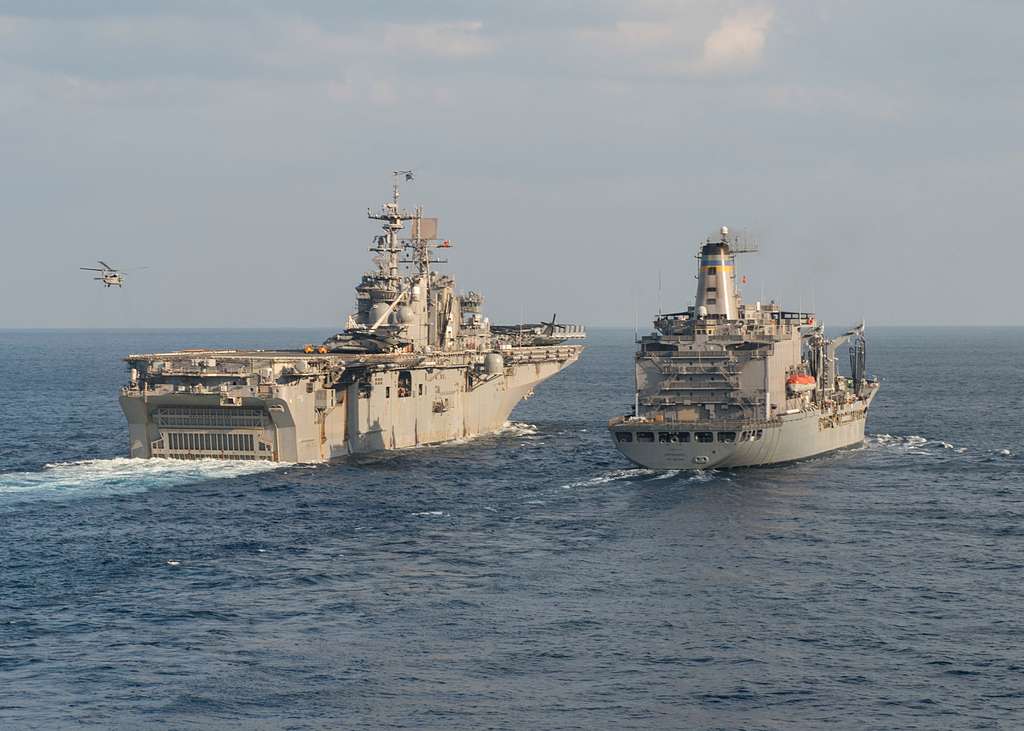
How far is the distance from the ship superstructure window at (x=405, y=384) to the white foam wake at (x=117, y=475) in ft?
32.8

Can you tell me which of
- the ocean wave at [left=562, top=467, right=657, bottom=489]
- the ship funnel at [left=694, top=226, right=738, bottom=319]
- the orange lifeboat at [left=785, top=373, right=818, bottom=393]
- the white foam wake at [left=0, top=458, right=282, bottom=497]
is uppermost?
the ship funnel at [left=694, top=226, right=738, bottom=319]

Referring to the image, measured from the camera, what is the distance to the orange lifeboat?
6244 centimetres

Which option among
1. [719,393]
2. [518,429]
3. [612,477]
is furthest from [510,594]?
[518,429]

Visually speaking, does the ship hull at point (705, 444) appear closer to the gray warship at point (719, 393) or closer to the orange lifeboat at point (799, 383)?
the gray warship at point (719, 393)

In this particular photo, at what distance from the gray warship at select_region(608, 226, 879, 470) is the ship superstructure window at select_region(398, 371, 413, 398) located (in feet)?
42.5

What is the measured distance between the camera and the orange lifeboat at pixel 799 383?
205 ft

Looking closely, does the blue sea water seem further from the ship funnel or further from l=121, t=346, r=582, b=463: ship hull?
the ship funnel

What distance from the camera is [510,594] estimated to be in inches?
1441

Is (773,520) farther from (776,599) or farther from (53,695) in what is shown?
(53,695)

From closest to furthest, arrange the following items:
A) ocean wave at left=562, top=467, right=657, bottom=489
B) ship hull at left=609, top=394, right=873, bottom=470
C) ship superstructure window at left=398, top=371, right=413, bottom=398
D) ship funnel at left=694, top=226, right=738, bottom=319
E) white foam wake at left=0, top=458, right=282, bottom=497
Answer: white foam wake at left=0, top=458, right=282, bottom=497
ocean wave at left=562, top=467, right=657, bottom=489
ship hull at left=609, top=394, right=873, bottom=470
ship funnel at left=694, top=226, right=738, bottom=319
ship superstructure window at left=398, top=371, right=413, bottom=398

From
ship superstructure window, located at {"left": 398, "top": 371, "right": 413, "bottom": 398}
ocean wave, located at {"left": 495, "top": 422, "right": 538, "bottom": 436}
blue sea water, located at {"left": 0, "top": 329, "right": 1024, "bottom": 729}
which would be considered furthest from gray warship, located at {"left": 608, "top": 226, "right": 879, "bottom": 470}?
ocean wave, located at {"left": 495, "top": 422, "right": 538, "bottom": 436}

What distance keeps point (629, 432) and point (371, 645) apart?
89.7ft

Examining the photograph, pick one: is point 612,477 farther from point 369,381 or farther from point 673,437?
point 369,381

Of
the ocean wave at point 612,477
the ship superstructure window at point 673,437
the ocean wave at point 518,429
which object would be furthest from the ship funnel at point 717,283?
the ocean wave at point 518,429
